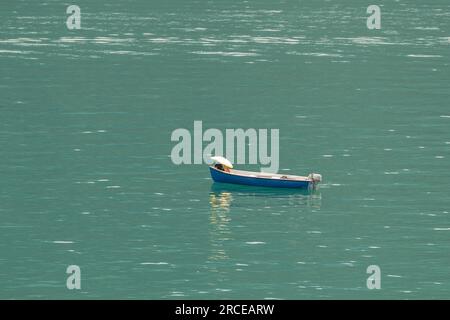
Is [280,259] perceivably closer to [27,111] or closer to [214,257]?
[214,257]

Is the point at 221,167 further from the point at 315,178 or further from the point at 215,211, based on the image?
the point at 215,211

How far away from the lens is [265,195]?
134 metres

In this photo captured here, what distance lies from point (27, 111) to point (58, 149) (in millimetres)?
27445

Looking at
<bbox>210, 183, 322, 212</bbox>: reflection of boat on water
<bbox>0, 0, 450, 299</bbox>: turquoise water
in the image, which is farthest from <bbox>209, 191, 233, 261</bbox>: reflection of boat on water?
<bbox>0, 0, 450, 299</bbox>: turquoise water

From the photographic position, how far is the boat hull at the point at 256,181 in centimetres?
13488

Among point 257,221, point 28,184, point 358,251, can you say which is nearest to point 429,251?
point 358,251

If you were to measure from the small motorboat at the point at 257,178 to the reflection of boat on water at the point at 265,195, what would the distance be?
49cm

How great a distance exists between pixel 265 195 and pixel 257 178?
2.04 meters

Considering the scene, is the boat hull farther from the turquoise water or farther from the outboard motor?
the turquoise water

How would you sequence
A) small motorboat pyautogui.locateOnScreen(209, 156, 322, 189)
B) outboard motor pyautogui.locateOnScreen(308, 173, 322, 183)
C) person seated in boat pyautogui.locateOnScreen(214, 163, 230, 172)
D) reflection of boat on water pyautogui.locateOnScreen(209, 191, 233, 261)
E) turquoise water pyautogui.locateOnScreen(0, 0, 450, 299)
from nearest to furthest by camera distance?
turquoise water pyautogui.locateOnScreen(0, 0, 450, 299), reflection of boat on water pyautogui.locateOnScreen(209, 191, 233, 261), outboard motor pyautogui.locateOnScreen(308, 173, 322, 183), small motorboat pyautogui.locateOnScreen(209, 156, 322, 189), person seated in boat pyautogui.locateOnScreen(214, 163, 230, 172)

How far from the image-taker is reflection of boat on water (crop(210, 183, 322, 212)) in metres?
131

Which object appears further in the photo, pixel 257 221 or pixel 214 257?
pixel 257 221

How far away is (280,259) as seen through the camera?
11356 centimetres

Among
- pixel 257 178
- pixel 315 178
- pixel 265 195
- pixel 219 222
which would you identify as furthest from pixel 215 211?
pixel 315 178
